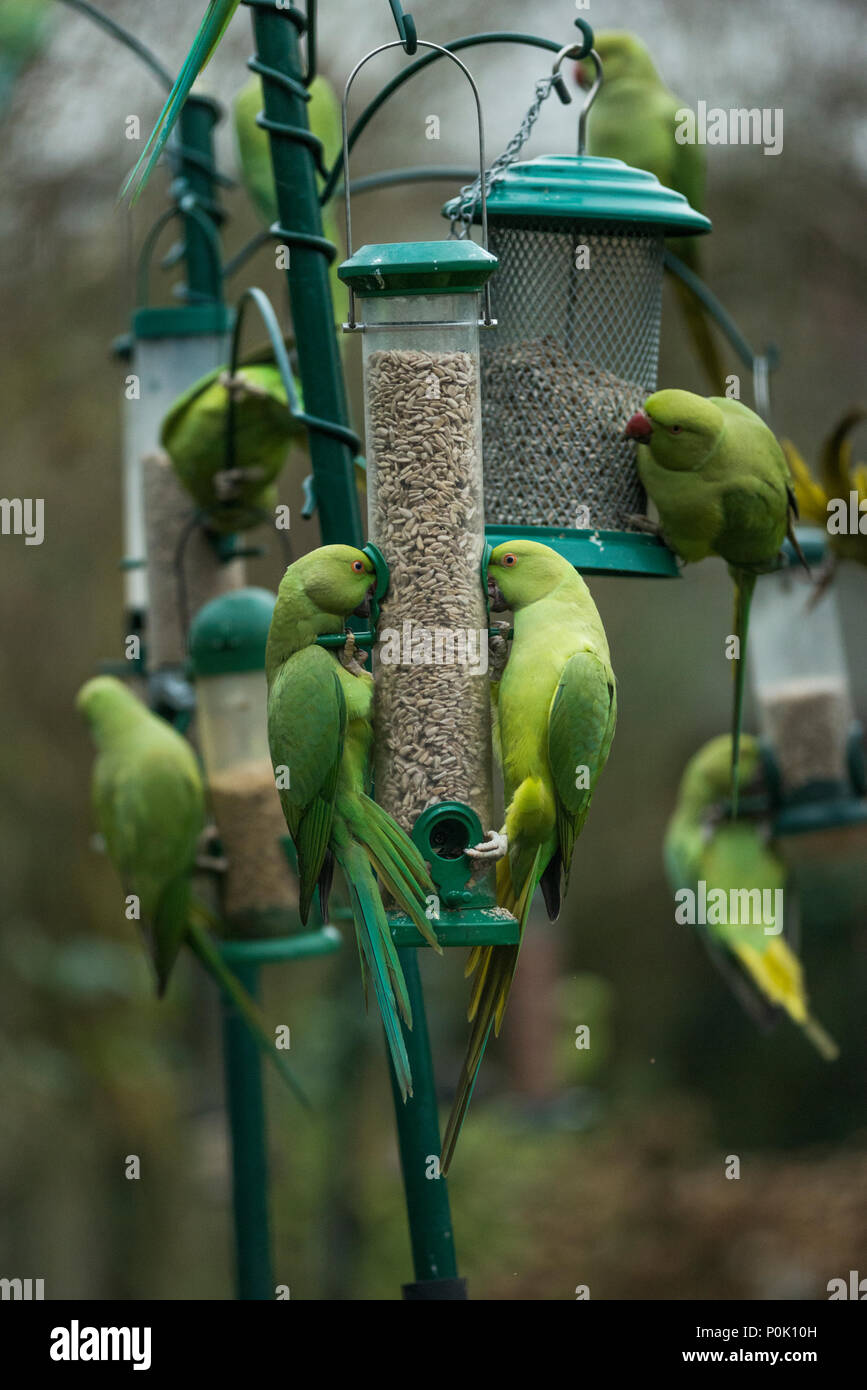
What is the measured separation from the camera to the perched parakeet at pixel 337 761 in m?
2.68

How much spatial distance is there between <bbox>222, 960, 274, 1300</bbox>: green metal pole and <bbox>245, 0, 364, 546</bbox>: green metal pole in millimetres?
1743

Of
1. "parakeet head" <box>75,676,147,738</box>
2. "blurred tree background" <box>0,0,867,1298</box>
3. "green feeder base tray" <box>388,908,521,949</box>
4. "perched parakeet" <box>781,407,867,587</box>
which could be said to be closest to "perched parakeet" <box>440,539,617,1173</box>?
"green feeder base tray" <box>388,908,521,949</box>

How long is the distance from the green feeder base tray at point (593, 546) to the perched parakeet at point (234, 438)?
116 cm

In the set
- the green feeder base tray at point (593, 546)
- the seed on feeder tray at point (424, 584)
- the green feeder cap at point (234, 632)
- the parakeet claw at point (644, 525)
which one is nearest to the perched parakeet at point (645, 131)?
the parakeet claw at point (644, 525)

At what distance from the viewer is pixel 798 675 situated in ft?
18.3

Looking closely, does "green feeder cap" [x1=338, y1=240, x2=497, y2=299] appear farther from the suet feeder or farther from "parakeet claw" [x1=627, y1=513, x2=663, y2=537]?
the suet feeder

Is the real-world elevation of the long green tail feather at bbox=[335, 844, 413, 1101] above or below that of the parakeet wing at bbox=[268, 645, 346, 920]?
below

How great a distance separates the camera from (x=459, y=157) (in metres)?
7.06

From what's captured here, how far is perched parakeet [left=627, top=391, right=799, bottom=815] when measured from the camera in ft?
10.6

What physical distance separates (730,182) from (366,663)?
17.7ft

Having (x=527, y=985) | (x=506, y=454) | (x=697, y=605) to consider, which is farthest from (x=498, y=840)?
(x=527, y=985)

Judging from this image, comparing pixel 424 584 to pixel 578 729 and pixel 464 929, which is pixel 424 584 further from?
pixel 464 929

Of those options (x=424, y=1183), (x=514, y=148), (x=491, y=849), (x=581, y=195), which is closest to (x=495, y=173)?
(x=514, y=148)

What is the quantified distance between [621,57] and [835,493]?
1600 mm
